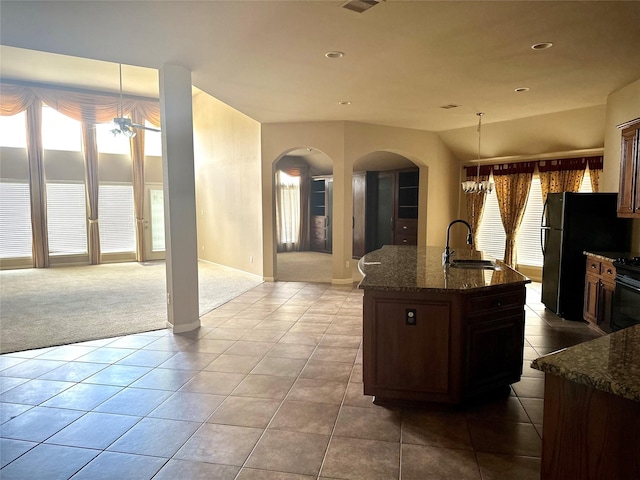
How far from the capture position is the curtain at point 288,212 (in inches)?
452

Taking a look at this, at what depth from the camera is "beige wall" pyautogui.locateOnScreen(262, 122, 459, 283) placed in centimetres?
668

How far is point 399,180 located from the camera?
29.9 feet

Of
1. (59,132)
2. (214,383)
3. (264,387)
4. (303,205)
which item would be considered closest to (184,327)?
(214,383)

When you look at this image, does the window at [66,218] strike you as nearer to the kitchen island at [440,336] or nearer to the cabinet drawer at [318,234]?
the cabinet drawer at [318,234]

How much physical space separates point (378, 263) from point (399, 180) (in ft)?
19.3

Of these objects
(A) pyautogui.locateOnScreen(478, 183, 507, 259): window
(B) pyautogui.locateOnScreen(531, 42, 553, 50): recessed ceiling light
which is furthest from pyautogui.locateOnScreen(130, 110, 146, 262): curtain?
(B) pyautogui.locateOnScreen(531, 42, 553, 50): recessed ceiling light

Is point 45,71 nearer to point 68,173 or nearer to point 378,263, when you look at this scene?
point 68,173

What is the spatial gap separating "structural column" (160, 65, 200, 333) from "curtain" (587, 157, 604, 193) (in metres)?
6.06

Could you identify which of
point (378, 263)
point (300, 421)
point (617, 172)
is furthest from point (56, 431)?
point (617, 172)

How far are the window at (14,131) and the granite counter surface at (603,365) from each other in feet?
34.2

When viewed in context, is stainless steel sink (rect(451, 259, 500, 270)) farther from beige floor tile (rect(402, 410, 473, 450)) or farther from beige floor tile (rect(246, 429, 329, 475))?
beige floor tile (rect(246, 429, 329, 475))

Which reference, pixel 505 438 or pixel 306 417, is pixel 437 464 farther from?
pixel 306 417

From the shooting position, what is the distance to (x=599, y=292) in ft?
14.2

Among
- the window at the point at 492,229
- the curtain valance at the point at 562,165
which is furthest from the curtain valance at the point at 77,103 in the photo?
the curtain valance at the point at 562,165
